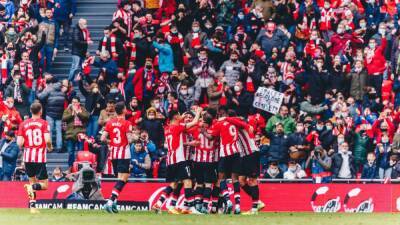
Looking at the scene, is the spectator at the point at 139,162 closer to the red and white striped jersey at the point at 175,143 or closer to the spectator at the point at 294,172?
the spectator at the point at 294,172

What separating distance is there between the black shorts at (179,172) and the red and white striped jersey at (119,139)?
1.16 m

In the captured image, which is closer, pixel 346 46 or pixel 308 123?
pixel 308 123

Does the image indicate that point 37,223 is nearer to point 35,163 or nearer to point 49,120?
point 35,163

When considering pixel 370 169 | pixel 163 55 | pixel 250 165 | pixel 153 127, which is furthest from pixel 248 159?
pixel 163 55

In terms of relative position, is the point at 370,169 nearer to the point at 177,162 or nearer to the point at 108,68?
the point at 177,162

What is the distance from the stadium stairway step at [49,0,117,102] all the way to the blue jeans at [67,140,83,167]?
395cm

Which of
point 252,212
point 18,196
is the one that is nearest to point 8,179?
point 18,196

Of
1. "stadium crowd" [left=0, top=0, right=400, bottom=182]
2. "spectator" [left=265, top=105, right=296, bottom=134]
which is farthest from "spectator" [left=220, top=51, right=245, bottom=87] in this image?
"spectator" [left=265, top=105, right=296, bottom=134]

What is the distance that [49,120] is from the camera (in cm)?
4300

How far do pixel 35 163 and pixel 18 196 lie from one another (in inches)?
191

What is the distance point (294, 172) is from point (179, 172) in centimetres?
541

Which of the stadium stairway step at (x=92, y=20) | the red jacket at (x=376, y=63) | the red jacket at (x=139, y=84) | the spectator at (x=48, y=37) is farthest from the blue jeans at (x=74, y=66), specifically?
the red jacket at (x=376, y=63)

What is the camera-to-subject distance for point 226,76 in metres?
43.7

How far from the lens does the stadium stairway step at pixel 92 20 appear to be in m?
46.1
